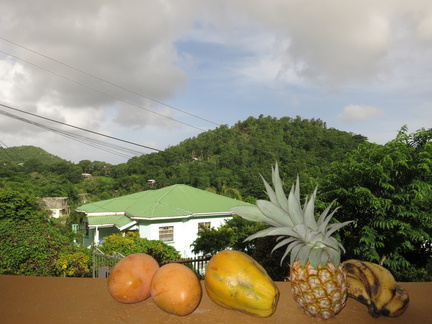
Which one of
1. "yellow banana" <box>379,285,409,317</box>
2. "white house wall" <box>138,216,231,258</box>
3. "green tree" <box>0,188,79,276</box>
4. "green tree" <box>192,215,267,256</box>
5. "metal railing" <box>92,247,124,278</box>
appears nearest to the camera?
"yellow banana" <box>379,285,409,317</box>

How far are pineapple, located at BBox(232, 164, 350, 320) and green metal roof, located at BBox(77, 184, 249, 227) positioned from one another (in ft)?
62.1

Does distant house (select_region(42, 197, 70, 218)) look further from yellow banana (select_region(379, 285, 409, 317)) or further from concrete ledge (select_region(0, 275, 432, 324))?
yellow banana (select_region(379, 285, 409, 317))

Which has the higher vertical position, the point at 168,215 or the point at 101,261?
the point at 168,215

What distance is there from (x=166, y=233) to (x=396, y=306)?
20497 millimetres

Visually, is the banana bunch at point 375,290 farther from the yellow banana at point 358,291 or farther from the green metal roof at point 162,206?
the green metal roof at point 162,206

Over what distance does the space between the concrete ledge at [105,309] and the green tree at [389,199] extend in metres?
5.32

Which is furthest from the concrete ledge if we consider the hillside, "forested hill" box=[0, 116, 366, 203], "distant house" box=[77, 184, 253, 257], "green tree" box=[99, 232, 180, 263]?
the hillside

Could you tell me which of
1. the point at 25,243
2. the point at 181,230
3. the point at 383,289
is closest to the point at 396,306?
the point at 383,289

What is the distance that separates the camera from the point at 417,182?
644 cm

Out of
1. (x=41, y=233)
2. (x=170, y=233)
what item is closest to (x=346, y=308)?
(x=41, y=233)

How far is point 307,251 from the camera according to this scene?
1.63 m

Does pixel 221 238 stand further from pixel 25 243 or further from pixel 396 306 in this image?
pixel 396 306

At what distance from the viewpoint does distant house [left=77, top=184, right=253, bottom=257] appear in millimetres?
20734

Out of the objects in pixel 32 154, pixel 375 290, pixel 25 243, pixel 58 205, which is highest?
pixel 32 154
